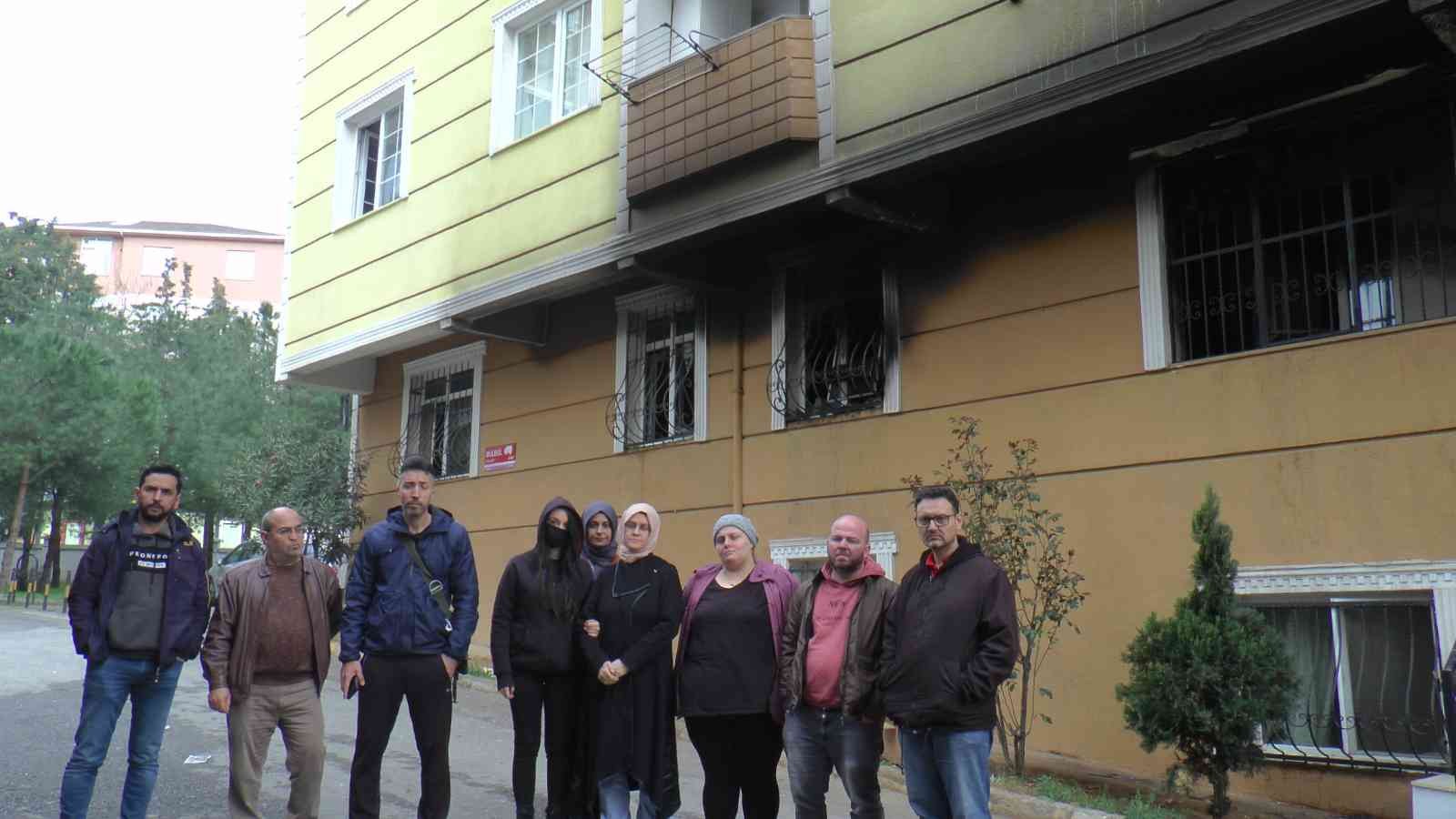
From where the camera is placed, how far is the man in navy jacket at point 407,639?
21.4 ft

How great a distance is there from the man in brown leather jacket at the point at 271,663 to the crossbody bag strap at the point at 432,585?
0.62 m

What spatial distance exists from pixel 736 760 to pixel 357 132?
12.2 m

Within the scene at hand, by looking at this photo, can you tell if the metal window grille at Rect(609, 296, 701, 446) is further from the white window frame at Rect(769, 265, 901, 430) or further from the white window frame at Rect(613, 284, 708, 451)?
the white window frame at Rect(769, 265, 901, 430)

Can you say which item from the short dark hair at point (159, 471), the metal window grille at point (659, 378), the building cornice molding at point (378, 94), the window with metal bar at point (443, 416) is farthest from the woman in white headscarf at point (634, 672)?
the building cornice molding at point (378, 94)

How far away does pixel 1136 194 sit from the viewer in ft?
28.7

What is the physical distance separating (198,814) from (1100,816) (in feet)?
17.5

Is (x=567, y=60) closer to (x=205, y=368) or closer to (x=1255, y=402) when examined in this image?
(x=1255, y=402)

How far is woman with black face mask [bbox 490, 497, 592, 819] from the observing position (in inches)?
271

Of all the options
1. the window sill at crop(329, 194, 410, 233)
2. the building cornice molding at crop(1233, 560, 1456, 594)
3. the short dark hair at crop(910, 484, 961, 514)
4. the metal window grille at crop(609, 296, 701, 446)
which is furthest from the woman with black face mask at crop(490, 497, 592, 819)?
the window sill at crop(329, 194, 410, 233)

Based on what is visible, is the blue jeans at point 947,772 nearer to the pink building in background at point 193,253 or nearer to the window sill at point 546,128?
the window sill at point 546,128

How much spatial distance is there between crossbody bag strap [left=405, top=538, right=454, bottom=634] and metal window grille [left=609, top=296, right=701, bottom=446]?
5.41 m

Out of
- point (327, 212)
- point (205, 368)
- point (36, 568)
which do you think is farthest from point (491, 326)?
point (36, 568)

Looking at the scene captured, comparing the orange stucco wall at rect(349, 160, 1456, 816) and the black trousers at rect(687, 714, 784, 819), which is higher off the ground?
the orange stucco wall at rect(349, 160, 1456, 816)

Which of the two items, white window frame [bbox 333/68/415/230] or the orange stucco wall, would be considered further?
white window frame [bbox 333/68/415/230]
